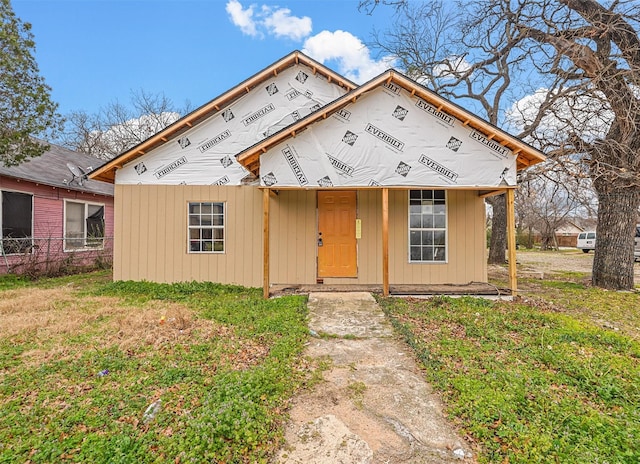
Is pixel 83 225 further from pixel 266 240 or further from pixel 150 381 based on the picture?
pixel 150 381

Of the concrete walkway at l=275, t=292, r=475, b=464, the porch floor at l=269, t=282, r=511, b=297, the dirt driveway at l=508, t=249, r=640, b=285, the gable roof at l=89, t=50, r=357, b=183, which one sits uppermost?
the gable roof at l=89, t=50, r=357, b=183

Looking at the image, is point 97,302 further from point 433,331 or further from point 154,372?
point 433,331

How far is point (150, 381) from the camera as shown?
3.38 m

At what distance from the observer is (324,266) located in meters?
8.31

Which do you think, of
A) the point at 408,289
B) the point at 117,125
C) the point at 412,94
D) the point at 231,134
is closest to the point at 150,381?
the point at 408,289

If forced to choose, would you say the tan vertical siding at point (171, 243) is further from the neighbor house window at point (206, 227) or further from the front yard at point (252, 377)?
the front yard at point (252, 377)

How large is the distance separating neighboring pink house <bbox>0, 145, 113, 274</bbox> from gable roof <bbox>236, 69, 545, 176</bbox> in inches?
292

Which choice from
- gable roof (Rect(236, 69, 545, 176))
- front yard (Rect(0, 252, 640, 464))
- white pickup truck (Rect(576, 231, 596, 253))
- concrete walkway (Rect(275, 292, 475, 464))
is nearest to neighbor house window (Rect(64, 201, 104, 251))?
front yard (Rect(0, 252, 640, 464))

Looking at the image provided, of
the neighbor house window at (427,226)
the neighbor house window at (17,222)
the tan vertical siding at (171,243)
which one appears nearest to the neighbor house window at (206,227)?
the tan vertical siding at (171,243)

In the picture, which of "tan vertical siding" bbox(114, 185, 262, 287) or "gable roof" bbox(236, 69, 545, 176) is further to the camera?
A: "tan vertical siding" bbox(114, 185, 262, 287)

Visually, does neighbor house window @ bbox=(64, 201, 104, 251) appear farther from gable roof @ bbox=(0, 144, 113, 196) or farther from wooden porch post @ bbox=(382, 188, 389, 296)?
wooden porch post @ bbox=(382, 188, 389, 296)

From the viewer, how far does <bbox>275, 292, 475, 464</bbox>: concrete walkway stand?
2.41 m

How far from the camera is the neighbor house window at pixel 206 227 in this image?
8.39 m

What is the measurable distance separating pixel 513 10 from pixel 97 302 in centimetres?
1291
